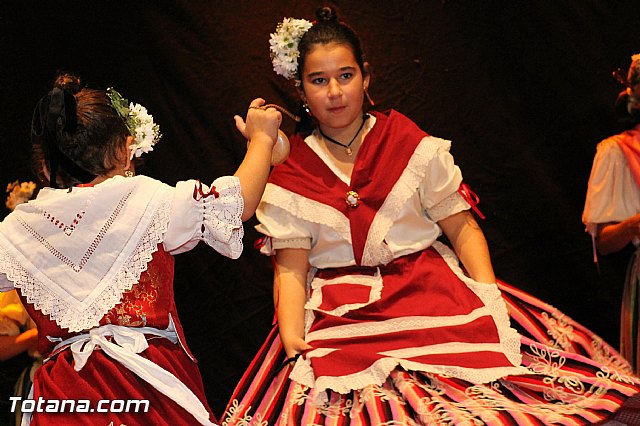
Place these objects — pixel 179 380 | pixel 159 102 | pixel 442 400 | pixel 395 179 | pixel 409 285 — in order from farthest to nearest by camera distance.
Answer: pixel 159 102 < pixel 395 179 < pixel 409 285 < pixel 442 400 < pixel 179 380

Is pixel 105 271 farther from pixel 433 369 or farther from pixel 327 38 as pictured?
pixel 327 38

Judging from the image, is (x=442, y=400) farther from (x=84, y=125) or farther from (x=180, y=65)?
(x=180, y=65)

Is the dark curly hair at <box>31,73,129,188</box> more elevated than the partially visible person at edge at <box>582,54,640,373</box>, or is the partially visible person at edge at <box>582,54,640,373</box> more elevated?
the dark curly hair at <box>31,73,129,188</box>

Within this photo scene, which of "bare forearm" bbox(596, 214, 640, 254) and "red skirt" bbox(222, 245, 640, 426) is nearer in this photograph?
"red skirt" bbox(222, 245, 640, 426)

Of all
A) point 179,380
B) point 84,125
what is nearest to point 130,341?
point 179,380

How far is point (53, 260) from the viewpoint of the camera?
199 centimetres

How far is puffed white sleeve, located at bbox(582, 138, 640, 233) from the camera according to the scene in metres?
3.17

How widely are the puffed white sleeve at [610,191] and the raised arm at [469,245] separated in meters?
0.64

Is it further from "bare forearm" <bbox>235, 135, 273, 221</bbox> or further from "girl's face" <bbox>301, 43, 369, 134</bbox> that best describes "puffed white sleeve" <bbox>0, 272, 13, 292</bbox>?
"girl's face" <bbox>301, 43, 369, 134</bbox>

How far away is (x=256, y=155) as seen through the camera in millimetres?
2191

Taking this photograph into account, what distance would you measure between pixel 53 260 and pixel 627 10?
2.56 meters

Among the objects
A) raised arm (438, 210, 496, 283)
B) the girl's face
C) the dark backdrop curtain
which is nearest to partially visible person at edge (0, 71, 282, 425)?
the girl's face

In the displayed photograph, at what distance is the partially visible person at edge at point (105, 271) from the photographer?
6.39ft

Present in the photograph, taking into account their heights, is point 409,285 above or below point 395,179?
below
